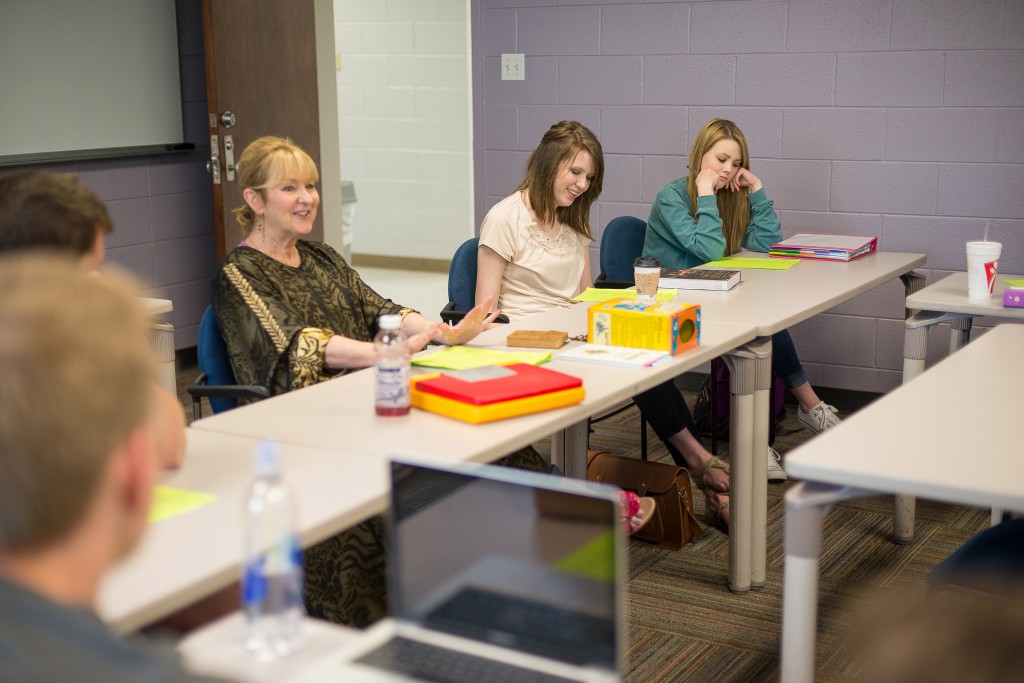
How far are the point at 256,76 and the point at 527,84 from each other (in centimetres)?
118

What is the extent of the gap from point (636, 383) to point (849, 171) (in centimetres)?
243

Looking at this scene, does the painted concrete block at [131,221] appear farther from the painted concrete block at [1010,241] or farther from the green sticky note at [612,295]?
the painted concrete block at [1010,241]

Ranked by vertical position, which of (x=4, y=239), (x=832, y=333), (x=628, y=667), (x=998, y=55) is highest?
(x=998, y=55)

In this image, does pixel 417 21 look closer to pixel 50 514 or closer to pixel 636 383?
pixel 636 383

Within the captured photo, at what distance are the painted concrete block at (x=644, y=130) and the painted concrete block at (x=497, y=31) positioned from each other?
54 centimetres

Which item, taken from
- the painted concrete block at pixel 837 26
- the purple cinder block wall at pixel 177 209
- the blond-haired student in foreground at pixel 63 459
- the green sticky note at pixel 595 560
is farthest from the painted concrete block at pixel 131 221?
the blond-haired student in foreground at pixel 63 459

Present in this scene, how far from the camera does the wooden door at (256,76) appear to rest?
4922 millimetres

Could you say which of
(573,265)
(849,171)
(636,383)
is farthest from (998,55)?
(636,383)

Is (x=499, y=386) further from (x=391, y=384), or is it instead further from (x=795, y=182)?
(x=795, y=182)

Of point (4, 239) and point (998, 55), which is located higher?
point (998, 55)

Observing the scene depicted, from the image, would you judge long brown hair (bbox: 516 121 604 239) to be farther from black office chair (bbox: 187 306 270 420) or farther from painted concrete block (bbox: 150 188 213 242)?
painted concrete block (bbox: 150 188 213 242)

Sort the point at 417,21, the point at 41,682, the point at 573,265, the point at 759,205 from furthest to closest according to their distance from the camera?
the point at 417,21 < the point at 759,205 < the point at 573,265 < the point at 41,682

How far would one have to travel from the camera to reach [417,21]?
720 cm

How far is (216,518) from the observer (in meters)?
1.57
